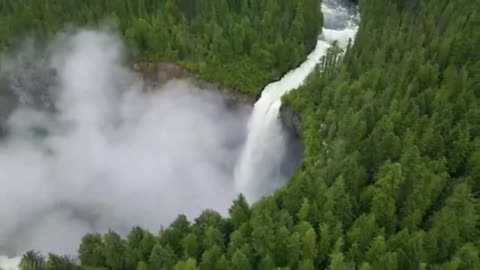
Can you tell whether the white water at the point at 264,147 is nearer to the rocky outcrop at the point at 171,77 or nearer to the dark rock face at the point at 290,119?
the dark rock face at the point at 290,119

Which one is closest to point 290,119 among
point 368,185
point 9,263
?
point 368,185

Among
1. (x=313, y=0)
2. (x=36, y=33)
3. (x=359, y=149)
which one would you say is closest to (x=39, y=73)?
(x=36, y=33)

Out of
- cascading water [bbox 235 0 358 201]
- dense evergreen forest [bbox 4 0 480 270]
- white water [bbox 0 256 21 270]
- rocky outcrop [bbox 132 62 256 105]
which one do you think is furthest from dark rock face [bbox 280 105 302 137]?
white water [bbox 0 256 21 270]

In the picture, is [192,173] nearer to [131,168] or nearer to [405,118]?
[131,168]

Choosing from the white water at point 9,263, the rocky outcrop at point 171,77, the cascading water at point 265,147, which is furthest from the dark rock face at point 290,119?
the white water at point 9,263

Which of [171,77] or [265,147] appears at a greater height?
[171,77]

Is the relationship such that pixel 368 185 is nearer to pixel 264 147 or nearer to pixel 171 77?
pixel 264 147
